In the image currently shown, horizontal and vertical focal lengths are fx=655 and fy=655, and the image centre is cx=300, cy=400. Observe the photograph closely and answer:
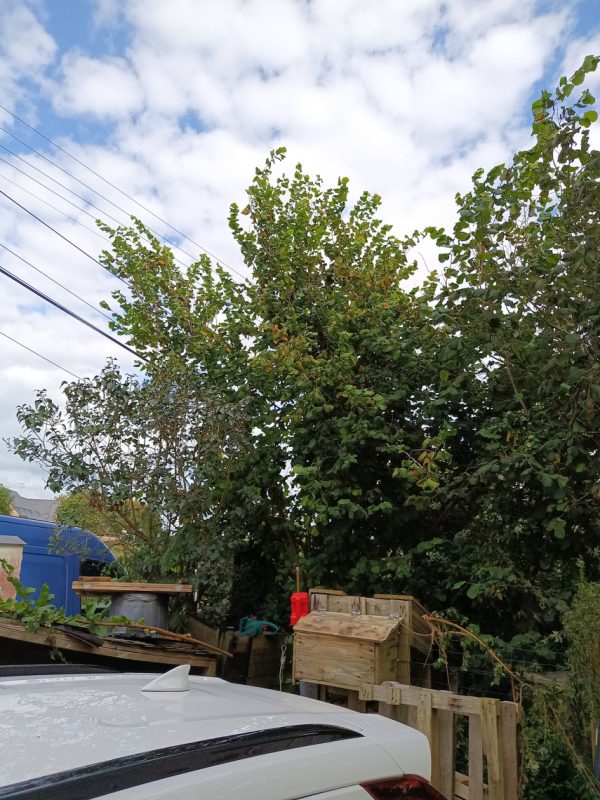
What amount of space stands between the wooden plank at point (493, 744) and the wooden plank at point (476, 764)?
1.6 inches

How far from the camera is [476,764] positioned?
3.80 m

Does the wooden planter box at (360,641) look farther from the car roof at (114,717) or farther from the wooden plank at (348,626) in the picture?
the car roof at (114,717)

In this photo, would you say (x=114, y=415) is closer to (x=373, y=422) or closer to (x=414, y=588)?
(x=373, y=422)

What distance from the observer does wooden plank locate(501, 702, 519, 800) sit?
3.70 m

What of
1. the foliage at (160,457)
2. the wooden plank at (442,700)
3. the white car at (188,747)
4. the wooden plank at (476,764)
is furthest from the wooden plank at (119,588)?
the white car at (188,747)

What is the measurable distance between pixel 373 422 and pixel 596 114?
10.2 feet

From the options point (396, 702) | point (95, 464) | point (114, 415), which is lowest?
point (396, 702)

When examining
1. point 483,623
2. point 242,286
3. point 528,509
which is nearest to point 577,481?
point 528,509

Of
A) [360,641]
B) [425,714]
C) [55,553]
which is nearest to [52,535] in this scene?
[55,553]

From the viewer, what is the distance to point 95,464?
6832mm

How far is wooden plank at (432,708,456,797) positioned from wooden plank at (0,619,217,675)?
6.57ft

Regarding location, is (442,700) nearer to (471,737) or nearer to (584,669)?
Answer: (471,737)

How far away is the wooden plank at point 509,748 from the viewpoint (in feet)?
12.1

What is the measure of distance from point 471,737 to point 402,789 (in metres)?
2.62
